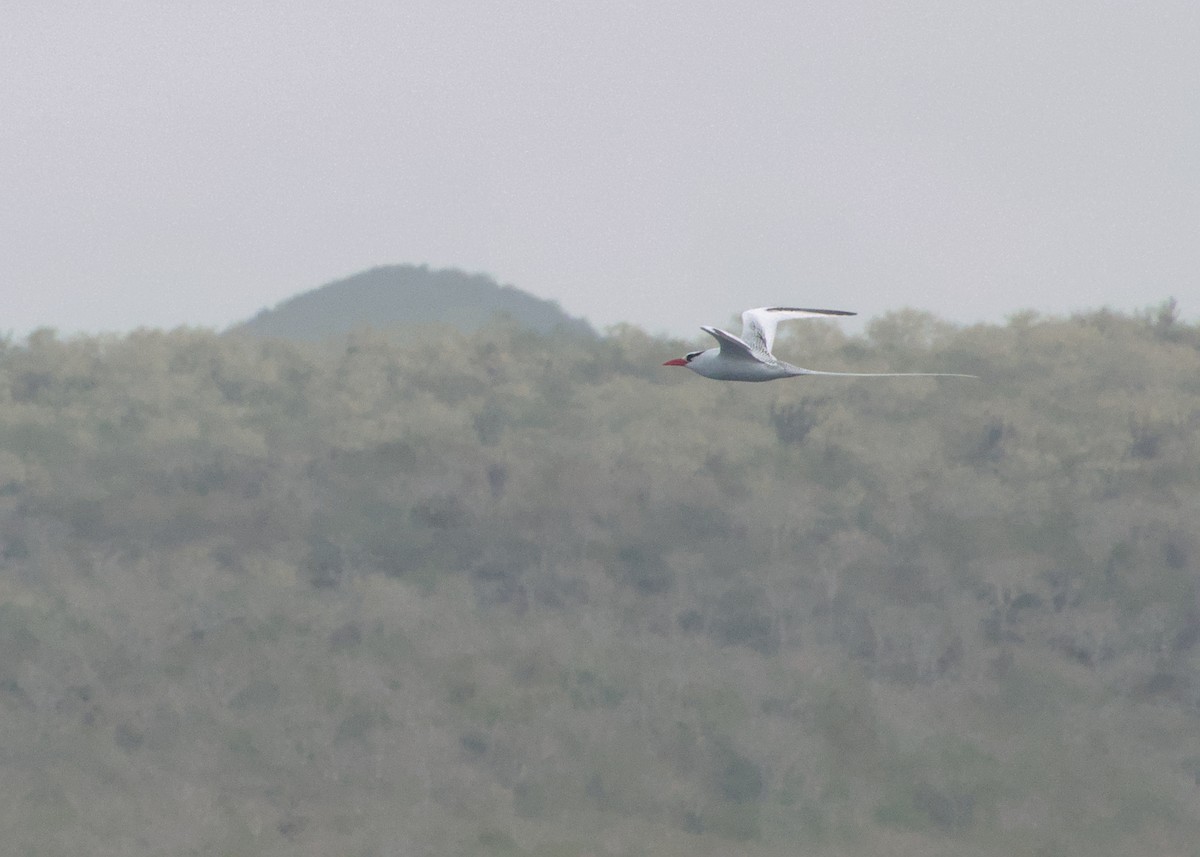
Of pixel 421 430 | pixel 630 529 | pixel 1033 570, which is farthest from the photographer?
pixel 421 430

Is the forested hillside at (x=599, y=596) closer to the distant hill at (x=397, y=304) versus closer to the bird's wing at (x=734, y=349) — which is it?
the bird's wing at (x=734, y=349)

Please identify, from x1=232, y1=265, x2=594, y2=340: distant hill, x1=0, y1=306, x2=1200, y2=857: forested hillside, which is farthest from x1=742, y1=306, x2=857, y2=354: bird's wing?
x1=232, y1=265, x2=594, y2=340: distant hill

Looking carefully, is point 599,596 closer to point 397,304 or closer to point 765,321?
point 765,321

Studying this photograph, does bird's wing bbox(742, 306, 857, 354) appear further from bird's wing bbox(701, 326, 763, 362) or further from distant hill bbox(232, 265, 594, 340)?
distant hill bbox(232, 265, 594, 340)

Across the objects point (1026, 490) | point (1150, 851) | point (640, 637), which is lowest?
point (1150, 851)

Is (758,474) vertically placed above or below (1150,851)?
above

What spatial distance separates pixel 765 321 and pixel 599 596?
4488 centimetres

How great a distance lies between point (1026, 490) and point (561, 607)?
17.9 m

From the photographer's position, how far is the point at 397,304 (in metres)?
156

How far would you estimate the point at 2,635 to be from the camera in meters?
55.3

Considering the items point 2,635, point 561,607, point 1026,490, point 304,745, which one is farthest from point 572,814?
point 1026,490

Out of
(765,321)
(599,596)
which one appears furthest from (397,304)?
(765,321)

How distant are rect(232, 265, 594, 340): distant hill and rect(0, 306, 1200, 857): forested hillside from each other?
65448mm

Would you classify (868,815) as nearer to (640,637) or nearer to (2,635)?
(640,637)
